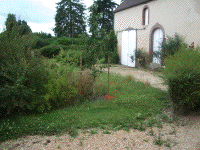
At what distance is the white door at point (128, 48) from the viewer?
1512 centimetres

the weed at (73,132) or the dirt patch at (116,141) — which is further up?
the weed at (73,132)

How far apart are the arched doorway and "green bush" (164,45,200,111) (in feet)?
22.4

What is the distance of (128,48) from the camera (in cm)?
1592

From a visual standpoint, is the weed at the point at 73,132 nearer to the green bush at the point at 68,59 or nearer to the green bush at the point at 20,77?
the green bush at the point at 20,77

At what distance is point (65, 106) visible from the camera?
232 inches

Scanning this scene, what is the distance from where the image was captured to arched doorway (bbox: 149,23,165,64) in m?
12.3

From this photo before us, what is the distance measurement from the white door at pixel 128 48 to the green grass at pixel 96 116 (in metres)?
8.44

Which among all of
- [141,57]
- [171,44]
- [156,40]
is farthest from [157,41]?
[171,44]

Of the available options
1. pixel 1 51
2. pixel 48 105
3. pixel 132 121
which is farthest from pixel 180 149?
pixel 1 51

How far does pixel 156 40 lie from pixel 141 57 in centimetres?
158

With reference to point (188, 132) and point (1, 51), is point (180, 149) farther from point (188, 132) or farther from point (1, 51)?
point (1, 51)

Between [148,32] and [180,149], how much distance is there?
10755 millimetres

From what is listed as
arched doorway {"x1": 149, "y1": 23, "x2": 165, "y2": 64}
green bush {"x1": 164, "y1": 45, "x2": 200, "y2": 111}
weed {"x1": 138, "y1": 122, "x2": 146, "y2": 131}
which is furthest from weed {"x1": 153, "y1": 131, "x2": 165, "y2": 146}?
arched doorway {"x1": 149, "y1": 23, "x2": 165, "y2": 64}

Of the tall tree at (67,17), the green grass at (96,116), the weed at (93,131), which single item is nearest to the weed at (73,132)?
the green grass at (96,116)
